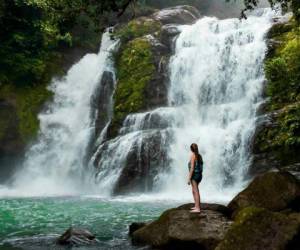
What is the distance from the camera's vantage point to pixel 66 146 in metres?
30.0

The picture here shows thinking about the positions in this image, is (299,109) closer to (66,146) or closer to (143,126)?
(143,126)

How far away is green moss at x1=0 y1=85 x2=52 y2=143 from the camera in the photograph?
102 ft

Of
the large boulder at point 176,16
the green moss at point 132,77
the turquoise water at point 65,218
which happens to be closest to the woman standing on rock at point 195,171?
the turquoise water at point 65,218

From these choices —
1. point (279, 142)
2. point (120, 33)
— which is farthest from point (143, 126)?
point (120, 33)

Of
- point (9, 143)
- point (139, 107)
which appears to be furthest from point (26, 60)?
point (139, 107)

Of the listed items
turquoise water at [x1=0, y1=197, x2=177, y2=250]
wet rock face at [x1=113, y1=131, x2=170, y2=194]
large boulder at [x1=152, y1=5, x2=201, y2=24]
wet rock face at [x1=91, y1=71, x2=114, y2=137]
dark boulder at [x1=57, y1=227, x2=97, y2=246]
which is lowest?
dark boulder at [x1=57, y1=227, x2=97, y2=246]

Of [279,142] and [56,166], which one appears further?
[56,166]

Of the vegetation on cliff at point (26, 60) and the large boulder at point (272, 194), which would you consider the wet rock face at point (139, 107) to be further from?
the large boulder at point (272, 194)

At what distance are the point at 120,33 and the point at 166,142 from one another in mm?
12295

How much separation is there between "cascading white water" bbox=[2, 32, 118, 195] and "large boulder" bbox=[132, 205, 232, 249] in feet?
49.8

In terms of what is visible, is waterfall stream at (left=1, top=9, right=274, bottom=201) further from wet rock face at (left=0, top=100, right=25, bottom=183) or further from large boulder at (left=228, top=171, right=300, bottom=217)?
large boulder at (left=228, top=171, right=300, bottom=217)

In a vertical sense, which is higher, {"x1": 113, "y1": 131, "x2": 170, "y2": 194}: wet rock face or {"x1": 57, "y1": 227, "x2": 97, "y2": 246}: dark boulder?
{"x1": 113, "y1": 131, "x2": 170, "y2": 194}: wet rock face

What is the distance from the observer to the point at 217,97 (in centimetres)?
2802

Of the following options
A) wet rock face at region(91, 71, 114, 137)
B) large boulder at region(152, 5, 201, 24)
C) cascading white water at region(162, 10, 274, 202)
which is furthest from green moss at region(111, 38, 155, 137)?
large boulder at region(152, 5, 201, 24)
